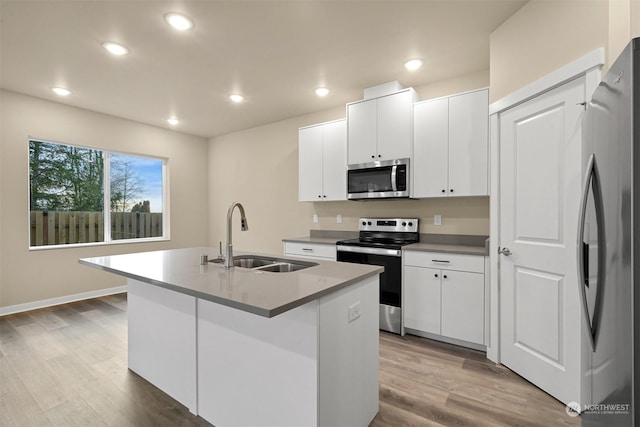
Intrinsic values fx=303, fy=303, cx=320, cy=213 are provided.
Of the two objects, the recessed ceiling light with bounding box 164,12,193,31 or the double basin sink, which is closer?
the double basin sink

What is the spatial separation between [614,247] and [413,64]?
8.48ft

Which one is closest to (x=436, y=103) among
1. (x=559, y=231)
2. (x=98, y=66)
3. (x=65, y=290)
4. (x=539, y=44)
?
(x=539, y=44)

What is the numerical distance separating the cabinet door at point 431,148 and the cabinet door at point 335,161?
901 mm

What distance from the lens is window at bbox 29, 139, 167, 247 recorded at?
396 centimetres

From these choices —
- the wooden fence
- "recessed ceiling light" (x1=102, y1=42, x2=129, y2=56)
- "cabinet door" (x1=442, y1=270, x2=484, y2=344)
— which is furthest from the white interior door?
the wooden fence

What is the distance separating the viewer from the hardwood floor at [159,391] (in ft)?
5.92

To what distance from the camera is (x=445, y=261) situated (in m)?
2.79

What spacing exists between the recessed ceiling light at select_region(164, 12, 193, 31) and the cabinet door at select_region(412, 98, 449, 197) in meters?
2.21

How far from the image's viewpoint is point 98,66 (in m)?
3.00

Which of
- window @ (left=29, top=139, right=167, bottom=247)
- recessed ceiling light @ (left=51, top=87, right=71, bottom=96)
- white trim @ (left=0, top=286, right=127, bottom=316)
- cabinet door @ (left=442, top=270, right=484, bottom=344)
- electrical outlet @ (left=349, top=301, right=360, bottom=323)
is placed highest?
recessed ceiling light @ (left=51, top=87, right=71, bottom=96)

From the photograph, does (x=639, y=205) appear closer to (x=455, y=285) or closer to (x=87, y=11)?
(x=455, y=285)

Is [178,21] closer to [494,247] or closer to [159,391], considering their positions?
[159,391]

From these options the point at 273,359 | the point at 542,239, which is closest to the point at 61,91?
the point at 273,359

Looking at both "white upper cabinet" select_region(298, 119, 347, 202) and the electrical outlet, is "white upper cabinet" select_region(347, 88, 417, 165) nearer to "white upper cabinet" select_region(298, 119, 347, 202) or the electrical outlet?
"white upper cabinet" select_region(298, 119, 347, 202)
